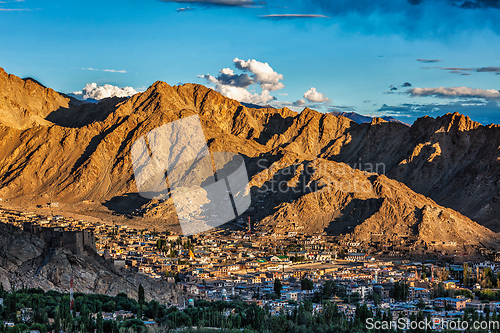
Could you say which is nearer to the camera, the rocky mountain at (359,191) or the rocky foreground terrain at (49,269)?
the rocky foreground terrain at (49,269)

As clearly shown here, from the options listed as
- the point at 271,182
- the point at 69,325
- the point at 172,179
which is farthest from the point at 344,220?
the point at 69,325

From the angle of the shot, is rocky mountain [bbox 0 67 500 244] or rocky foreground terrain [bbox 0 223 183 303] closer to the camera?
rocky foreground terrain [bbox 0 223 183 303]

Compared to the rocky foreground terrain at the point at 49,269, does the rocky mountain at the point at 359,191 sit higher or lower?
higher

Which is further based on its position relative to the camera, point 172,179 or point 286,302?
point 172,179

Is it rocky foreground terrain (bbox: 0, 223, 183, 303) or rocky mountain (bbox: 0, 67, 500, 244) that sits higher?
rocky mountain (bbox: 0, 67, 500, 244)

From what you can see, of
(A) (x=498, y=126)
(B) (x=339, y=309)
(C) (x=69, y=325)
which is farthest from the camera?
(A) (x=498, y=126)

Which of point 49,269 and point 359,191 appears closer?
point 49,269

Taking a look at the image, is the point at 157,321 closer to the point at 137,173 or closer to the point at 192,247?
the point at 192,247

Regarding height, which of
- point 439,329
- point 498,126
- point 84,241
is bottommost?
point 439,329
